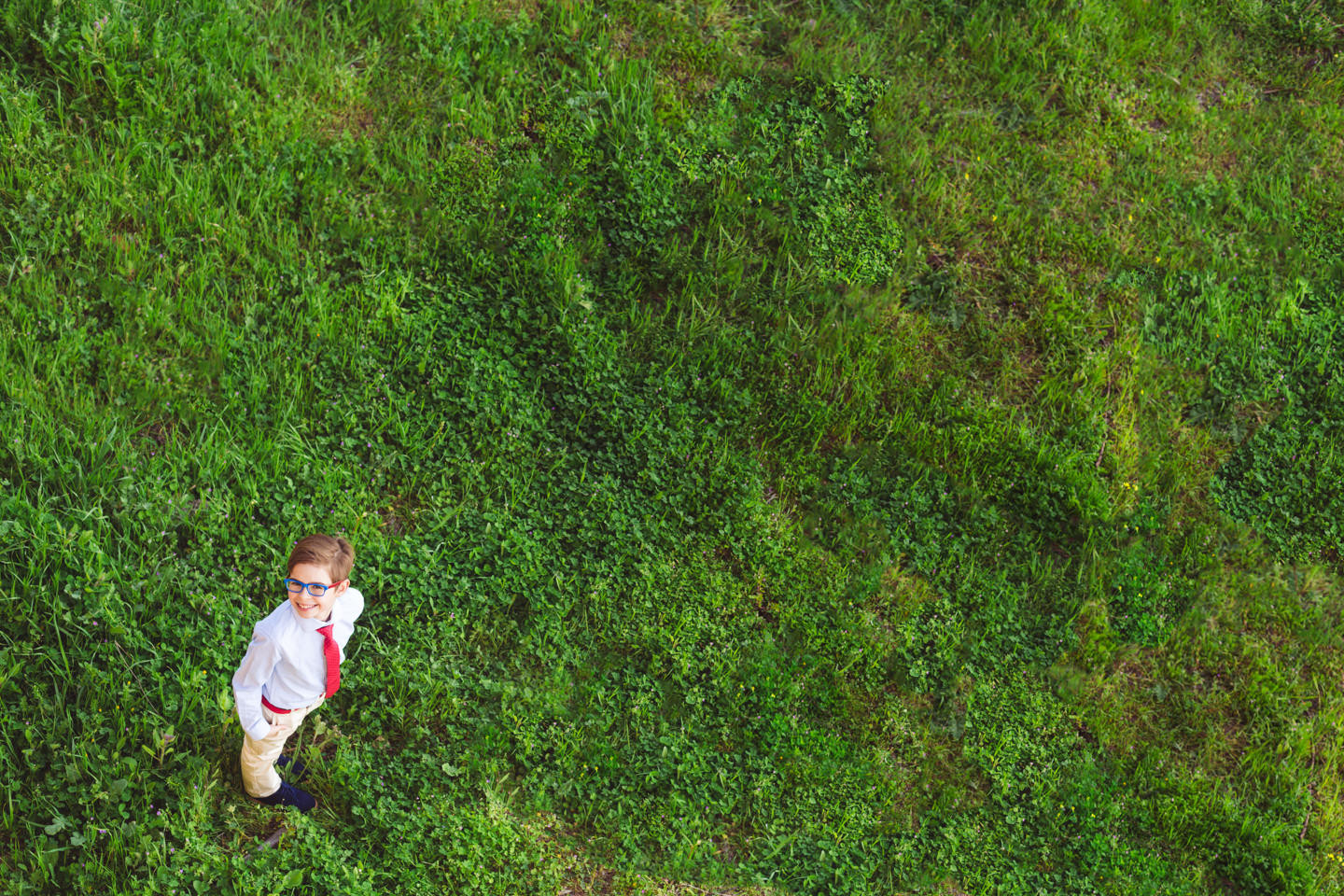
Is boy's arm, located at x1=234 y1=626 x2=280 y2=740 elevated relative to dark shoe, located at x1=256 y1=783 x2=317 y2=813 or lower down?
elevated

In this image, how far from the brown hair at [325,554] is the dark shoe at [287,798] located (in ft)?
4.43

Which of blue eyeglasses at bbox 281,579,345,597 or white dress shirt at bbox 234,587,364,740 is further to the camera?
white dress shirt at bbox 234,587,364,740

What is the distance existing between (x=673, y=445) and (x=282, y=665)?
2.98 metres

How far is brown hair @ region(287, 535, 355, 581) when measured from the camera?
442cm

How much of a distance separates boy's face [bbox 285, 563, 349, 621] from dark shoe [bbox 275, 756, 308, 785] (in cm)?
111

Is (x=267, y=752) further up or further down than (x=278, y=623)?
further down

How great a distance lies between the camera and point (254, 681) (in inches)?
181

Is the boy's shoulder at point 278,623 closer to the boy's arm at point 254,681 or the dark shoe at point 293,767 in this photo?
the boy's arm at point 254,681

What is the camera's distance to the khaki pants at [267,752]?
184 inches

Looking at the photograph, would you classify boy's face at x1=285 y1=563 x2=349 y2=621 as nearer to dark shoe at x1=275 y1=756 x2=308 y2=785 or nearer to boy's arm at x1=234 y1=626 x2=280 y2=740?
boy's arm at x1=234 y1=626 x2=280 y2=740

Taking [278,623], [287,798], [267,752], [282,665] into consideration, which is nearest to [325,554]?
[278,623]

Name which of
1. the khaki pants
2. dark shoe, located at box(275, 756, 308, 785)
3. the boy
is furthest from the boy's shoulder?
dark shoe, located at box(275, 756, 308, 785)

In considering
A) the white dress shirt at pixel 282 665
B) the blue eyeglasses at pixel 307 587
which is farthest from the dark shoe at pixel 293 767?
the blue eyeglasses at pixel 307 587

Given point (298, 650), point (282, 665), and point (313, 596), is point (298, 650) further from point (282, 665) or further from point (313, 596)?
point (313, 596)
